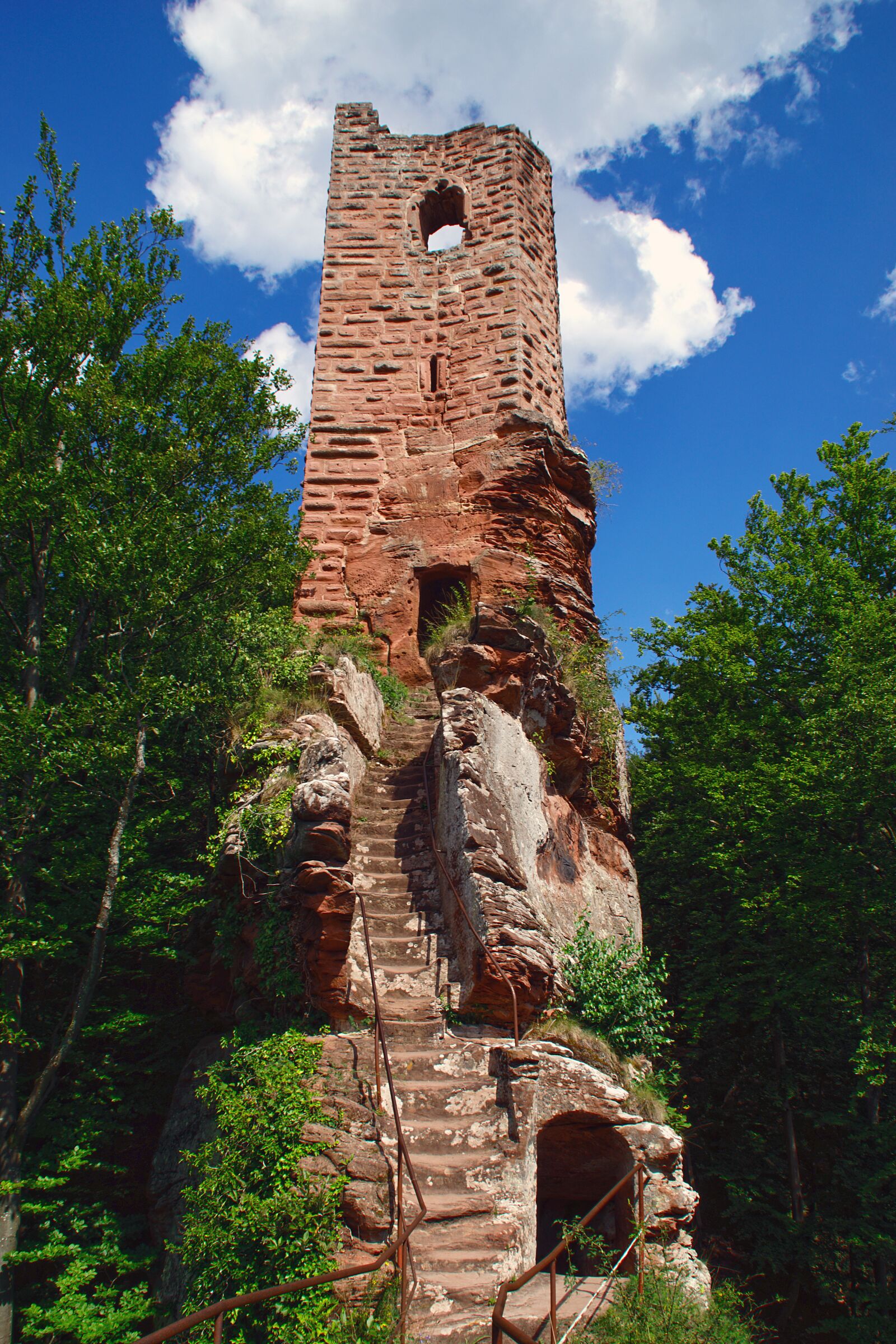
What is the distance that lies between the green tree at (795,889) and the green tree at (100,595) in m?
6.87

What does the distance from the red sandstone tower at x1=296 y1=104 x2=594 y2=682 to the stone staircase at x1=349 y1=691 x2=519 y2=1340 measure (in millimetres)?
3534

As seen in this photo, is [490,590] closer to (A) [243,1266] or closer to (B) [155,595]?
(B) [155,595]

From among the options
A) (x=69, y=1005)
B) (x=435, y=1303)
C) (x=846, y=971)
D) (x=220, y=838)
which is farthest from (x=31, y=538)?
(x=846, y=971)

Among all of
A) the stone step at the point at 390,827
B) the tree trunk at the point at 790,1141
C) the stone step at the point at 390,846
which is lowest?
the tree trunk at the point at 790,1141

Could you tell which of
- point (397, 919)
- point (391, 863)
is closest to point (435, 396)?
point (391, 863)

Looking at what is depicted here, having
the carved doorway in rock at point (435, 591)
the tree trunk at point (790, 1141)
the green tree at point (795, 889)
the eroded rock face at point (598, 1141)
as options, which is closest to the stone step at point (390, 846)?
the eroded rock face at point (598, 1141)

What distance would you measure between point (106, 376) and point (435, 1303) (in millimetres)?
8716

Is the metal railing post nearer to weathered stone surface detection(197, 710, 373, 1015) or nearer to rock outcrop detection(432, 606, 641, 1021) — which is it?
rock outcrop detection(432, 606, 641, 1021)

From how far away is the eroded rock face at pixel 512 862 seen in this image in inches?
242

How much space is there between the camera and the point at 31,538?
833 centimetres

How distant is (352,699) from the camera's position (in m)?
8.80

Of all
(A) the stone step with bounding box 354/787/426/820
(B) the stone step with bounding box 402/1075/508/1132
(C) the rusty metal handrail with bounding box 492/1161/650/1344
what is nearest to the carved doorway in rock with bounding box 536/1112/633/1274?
(C) the rusty metal handrail with bounding box 492/1161/650/1344

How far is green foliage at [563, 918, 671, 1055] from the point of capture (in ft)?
21.8

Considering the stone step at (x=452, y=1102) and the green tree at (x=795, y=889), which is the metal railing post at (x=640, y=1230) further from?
the green tree at (x=795, y=889)
